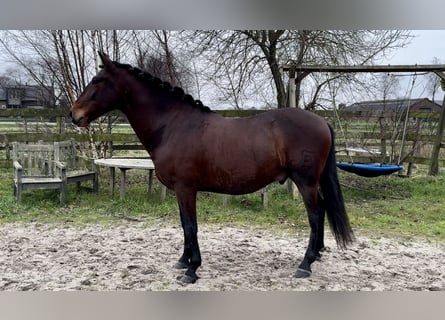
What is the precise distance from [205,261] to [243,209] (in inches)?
48.5

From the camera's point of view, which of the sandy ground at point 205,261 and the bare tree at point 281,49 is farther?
the bare tree at point 281,49

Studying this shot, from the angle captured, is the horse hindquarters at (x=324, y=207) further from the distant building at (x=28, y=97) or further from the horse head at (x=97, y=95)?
the distant building at (x=28, y=97)

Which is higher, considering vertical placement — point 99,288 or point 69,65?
point 69,65

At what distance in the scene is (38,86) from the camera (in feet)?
12.1

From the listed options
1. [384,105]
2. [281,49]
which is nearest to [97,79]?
[281,49]

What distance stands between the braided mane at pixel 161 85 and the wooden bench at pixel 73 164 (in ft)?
5.87

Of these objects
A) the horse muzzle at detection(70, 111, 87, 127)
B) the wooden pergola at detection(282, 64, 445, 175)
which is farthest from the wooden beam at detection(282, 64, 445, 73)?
the horse muzzle at detection(70, 111, 87, 127)

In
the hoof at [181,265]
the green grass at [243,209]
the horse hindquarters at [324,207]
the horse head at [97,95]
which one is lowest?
the hoof at [181,265]

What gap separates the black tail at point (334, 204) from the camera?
2.29 meters

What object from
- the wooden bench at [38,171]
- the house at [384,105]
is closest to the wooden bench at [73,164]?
the wooden bench at [38,171]
